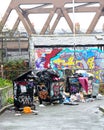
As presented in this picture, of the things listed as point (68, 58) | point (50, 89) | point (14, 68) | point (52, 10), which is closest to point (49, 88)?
point (50, 89)

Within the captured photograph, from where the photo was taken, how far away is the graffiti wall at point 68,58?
36.7m

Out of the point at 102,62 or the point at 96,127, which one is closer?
the point at 96,127

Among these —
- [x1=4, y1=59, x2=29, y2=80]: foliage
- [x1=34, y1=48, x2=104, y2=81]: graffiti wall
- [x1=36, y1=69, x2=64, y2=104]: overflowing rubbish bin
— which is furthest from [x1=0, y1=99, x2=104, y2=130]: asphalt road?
[x1=34, y1=48, x2=104, y2=81]: graffiti wall

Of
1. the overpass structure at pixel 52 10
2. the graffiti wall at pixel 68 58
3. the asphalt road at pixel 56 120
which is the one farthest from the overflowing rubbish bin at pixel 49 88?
the overpass structure at pixel 52 10

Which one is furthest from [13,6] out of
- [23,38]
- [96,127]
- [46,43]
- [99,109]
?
[96,127]

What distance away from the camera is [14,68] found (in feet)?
112

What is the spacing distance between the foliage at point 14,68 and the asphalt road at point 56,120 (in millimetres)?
14992

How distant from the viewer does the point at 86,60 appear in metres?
37.0

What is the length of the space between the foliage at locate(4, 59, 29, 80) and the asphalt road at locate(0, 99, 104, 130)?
15.0 meters

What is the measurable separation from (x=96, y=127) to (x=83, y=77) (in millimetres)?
13390

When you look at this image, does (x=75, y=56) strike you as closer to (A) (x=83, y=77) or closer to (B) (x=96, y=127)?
(A) (x=83, y=77)

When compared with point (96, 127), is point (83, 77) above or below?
above

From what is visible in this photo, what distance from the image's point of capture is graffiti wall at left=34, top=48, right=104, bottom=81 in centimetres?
3666

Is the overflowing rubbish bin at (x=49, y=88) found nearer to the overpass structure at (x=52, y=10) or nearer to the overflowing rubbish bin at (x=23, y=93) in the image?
the overflowing rubbish bin at (x=23, y=93)
